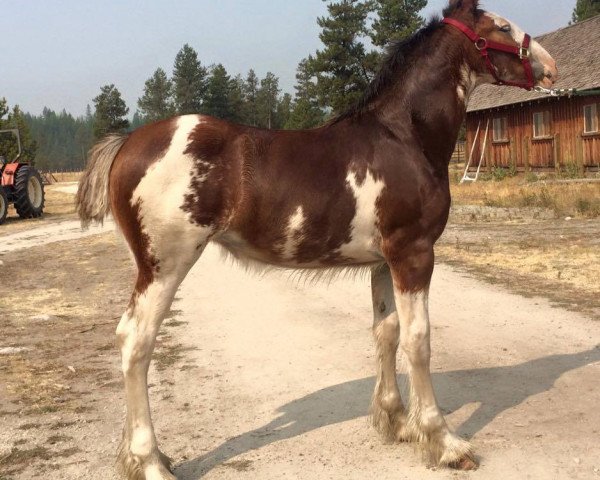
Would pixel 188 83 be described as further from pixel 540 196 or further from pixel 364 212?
pixel 364 212

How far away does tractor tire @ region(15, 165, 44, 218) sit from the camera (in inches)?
861

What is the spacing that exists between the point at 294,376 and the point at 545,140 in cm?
2501

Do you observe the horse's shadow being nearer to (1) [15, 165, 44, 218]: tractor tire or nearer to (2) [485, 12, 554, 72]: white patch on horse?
(2) [485, 12, 554, 72]: white patch on horse

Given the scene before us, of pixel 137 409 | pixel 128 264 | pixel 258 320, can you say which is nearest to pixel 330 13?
pixel 128 264

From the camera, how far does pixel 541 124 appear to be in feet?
92.6

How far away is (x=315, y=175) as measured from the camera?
A: 12.9 ft

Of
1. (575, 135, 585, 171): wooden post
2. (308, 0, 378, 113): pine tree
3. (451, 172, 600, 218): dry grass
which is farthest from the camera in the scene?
(308, 0, 378, 113): pine tree

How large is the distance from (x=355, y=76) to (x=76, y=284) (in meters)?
41.9

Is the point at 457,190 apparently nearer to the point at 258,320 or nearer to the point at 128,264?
the point at 128,264

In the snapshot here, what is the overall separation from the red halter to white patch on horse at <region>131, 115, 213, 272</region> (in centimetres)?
199

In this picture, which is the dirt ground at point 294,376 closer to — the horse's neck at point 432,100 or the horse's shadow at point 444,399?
the horse's shadow at point 444,399

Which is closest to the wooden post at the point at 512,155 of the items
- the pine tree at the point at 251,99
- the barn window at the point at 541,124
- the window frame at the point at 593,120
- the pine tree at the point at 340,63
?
the barn window at the point at 541,124

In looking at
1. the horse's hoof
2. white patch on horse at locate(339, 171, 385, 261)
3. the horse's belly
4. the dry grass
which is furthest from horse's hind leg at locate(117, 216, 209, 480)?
the dry grass

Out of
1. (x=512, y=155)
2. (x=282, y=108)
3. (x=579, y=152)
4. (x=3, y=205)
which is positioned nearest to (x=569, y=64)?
(x=579, y=152)
